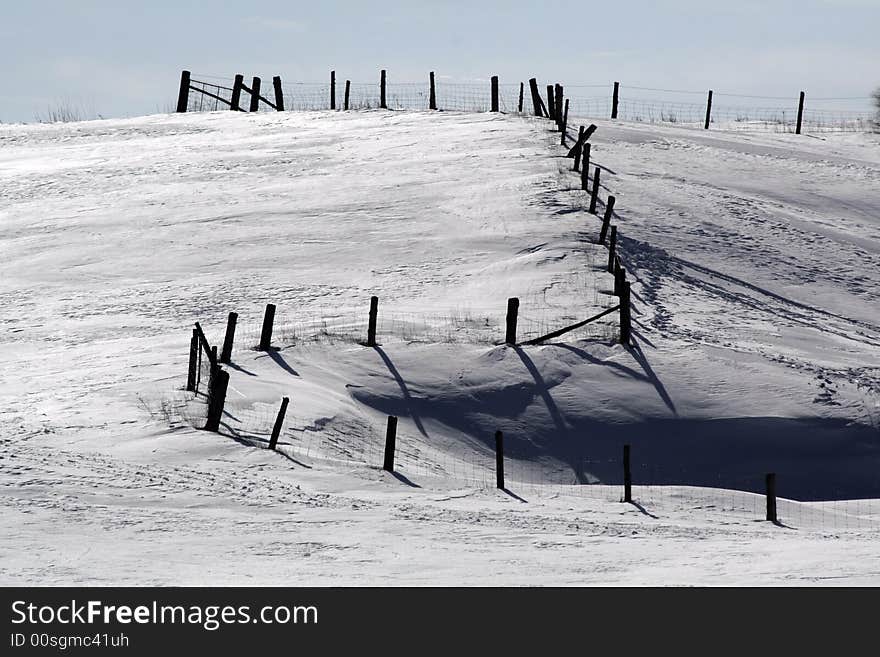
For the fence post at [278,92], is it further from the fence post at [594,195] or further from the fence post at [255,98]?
the fence post at [594,195]

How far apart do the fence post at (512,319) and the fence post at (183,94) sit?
96.4ft

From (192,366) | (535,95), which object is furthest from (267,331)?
(535,95)

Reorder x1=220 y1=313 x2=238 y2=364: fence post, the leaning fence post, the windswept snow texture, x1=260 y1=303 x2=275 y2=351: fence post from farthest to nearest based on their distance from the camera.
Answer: the leaning fence post
x1=260 y1=303 x2=275 y2=351: fence post
x1=220 y1=313 x2=238 y2=364: fence post
the windswept snow texture

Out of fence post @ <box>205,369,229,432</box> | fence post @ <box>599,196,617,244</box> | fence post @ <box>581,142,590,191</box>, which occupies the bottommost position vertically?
fence post @ <box>205,369,229,432</box>

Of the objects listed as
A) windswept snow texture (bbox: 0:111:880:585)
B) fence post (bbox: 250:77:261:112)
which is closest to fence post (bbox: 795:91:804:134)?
windswept snow texture (bbox: 0:111:880:585)

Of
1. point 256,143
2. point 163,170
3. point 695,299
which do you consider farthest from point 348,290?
point 256,143

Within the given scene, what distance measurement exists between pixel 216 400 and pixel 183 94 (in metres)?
33.4

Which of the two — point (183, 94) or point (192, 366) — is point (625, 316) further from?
point (183, 94)

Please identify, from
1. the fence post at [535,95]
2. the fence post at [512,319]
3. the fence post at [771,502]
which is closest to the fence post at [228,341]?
the fence post at [512,319]

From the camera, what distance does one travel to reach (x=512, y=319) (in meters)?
21.2

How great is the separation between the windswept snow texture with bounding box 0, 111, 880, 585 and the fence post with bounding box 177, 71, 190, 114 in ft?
27.1

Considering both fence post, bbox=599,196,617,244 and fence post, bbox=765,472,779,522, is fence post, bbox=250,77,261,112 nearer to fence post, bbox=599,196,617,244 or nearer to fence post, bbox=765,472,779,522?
fence post, bbox=599,196,617,244

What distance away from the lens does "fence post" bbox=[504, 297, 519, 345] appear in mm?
21062

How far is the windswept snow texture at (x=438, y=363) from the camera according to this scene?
1184 centimetres
